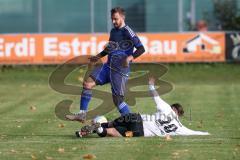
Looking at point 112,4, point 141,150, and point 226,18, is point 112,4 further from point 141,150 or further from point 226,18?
point 141,150

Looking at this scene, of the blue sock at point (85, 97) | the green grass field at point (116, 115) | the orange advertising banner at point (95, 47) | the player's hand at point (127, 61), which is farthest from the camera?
the orange advertising banner at point (95, 47)

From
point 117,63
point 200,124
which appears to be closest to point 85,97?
point 117,63

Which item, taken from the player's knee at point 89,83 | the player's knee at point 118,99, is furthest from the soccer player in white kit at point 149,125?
the player's knee at point 89,83

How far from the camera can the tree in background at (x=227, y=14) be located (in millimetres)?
34844

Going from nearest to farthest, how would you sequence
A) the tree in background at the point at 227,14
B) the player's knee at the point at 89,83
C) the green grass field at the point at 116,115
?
the green grass field at the point at 116,115, the player's knee at the point at 89,83, the tree in background at the point at 227,14

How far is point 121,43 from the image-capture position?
1562 centimetres

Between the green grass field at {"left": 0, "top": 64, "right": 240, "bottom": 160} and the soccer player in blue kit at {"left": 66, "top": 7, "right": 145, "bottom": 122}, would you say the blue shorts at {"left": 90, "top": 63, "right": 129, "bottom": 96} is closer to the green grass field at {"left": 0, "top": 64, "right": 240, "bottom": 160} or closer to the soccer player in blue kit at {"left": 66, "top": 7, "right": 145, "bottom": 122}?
the soccer player in blue kit at {"left": 66, "top": 7, "right": 145, "bottom": 122}

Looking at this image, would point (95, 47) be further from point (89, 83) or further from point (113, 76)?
point (113, 76)

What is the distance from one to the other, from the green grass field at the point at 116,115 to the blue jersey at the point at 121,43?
147 cm

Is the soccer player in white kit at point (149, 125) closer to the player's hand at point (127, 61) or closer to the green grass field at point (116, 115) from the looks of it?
the green grass field at point (116, 115)

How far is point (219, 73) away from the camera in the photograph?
105 ft

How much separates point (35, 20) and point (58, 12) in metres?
1.04

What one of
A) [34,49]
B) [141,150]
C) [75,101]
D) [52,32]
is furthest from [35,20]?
[141,150]

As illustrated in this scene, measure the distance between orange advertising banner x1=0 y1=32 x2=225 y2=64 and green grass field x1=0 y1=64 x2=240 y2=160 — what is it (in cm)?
63
